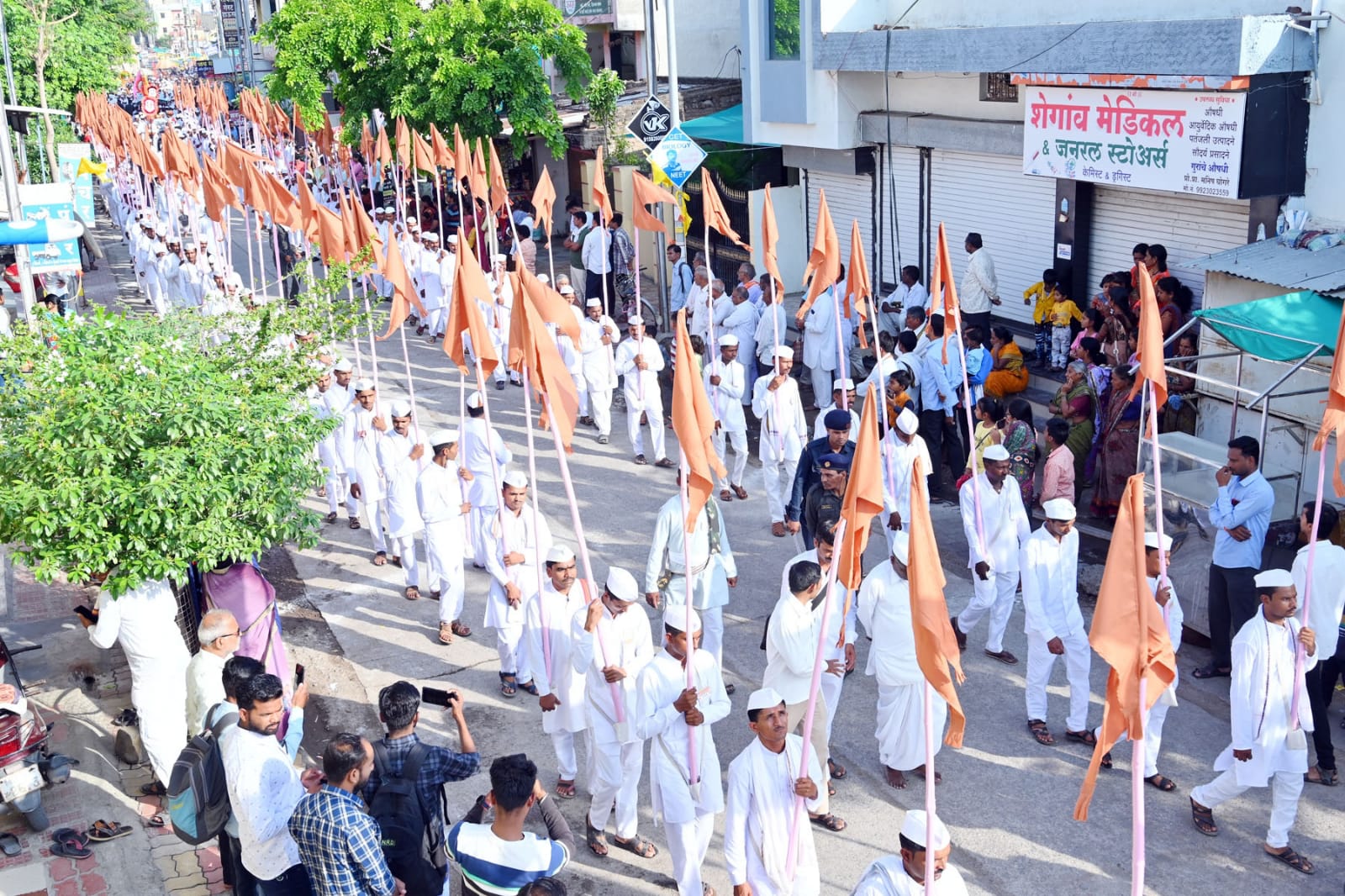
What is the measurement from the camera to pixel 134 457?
259 inches

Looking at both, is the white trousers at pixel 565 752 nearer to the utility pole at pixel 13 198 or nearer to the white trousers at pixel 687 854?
the white trousers at pixel 687 854

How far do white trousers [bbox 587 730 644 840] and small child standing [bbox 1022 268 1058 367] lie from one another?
8.05m

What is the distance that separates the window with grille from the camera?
13812 mm

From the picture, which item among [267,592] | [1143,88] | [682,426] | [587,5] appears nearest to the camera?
[682,426]

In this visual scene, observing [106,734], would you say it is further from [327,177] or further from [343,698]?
[327,177]

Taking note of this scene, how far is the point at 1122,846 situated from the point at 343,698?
4.64m

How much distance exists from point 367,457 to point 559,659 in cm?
388

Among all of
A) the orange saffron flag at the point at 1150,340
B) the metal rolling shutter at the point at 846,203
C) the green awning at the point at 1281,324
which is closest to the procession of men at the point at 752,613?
the orange saffron flag at the point at 1150,340

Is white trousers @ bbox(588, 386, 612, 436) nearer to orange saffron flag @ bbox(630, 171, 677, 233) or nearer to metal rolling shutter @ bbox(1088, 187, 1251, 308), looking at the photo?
orange saffron flag @ bbox(630, 171, 677, 233)

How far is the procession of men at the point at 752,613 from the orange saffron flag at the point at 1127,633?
120 millimetres

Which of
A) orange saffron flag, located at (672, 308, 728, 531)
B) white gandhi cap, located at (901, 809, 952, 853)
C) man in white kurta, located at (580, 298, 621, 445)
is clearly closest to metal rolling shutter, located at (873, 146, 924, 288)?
man in white kurta, located at (580, 298, 621, 445)

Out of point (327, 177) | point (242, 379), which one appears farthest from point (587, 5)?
point (242, 379)

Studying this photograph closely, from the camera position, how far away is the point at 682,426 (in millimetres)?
6387

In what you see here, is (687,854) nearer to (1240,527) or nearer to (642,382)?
(1240,527)
